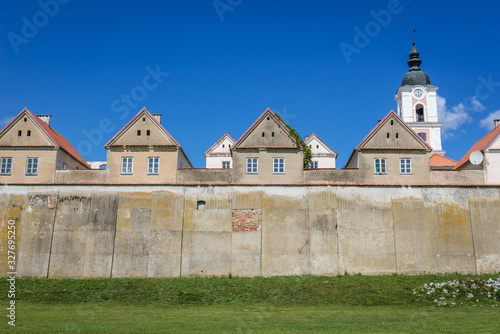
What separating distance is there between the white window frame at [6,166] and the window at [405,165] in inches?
1255

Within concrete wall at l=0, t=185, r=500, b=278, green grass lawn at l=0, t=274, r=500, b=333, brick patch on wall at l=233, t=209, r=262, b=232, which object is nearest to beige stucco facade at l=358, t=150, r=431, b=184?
concrete wall at l=0, t=185, r=500, b=278

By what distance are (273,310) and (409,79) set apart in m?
57.3

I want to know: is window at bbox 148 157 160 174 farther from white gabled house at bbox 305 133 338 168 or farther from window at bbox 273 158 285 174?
white gabled house at bbox 305 133 338 168

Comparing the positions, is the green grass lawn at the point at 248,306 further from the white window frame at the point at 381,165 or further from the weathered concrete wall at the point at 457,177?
the white window frame at the point at 381,165

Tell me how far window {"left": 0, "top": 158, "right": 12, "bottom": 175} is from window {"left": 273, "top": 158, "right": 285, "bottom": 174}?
21689 millimetres

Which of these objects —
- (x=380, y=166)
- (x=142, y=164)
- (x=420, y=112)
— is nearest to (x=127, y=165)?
(x=142, y=164)

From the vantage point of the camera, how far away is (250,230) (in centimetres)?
3812

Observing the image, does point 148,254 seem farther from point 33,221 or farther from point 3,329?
point 3,329

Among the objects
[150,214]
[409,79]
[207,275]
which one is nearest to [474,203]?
[207,275]

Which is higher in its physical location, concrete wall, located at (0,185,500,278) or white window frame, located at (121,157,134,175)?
white window frame, located at (121,157,134,175)

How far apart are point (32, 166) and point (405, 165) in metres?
30.4

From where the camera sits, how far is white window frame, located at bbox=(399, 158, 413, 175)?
131 feet

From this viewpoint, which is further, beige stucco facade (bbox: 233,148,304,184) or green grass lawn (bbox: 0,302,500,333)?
beige stucco facade (bbox: 233,148,304,184)

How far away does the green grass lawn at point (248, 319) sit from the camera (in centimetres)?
2148
